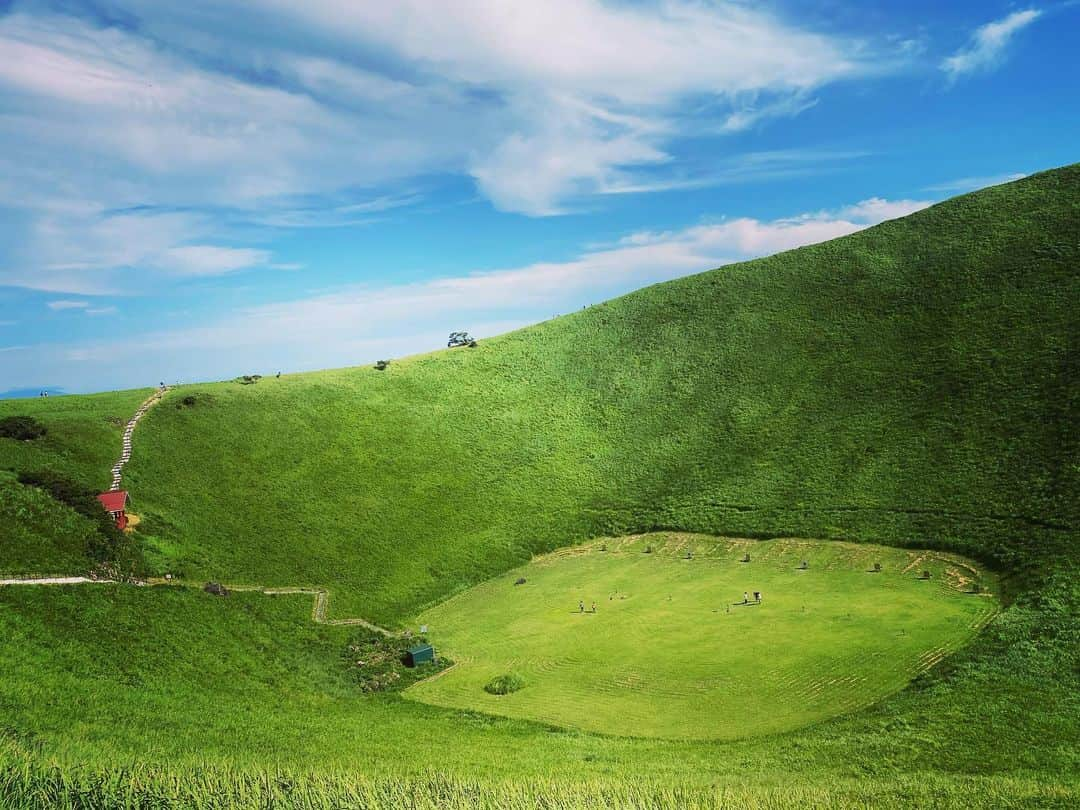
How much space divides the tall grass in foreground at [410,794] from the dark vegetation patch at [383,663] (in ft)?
77.3

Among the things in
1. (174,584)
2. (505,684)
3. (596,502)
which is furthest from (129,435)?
(505,684)

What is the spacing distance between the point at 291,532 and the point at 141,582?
17.8 metres

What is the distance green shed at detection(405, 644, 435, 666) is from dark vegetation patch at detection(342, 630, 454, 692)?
0.23 meters

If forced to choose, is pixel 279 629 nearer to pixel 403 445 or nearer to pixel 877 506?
pixel 403 445

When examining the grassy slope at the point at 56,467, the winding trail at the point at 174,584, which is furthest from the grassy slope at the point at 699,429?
the grassy slope at the point at 56,467

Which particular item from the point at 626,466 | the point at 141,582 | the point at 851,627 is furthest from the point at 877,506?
the point at 141,582

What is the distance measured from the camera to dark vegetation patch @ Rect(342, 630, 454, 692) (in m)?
43.2

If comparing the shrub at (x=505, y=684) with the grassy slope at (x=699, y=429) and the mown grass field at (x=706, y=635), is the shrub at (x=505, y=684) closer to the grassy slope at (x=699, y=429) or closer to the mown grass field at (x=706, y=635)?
the mown grass field at (x=706, y=635)

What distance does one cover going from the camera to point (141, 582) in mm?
48656

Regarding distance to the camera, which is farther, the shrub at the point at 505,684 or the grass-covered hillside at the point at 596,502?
the shrub at the point at 505,684

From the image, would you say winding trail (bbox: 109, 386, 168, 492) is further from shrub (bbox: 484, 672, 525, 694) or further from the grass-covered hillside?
shrub (bbox: 484, 672, 525, 694)

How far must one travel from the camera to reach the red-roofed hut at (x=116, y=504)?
54.6 meters

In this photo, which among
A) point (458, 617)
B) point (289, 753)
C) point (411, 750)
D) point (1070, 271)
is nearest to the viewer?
point (289, 753)

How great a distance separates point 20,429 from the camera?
201ft
